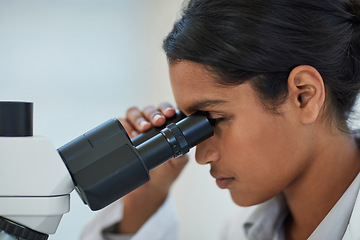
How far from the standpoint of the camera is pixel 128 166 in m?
0.68

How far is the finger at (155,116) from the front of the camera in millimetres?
1021

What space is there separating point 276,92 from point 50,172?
1.56 ft

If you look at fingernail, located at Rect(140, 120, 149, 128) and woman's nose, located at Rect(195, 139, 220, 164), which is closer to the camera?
woman's nose, located at Rect(195, 139, 220, 164)

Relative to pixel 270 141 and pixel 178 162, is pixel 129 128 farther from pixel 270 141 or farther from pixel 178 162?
pixel 270 141

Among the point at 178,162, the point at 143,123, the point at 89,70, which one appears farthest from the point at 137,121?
the point at 89,70

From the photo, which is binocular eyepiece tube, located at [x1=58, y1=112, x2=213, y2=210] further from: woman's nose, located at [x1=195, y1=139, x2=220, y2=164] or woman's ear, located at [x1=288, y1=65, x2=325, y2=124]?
woman's ear, located at [x1=288, y1=65, x2=325, y2=124]

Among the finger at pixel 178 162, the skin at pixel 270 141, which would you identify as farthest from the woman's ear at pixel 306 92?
the finger at pixel 178 162

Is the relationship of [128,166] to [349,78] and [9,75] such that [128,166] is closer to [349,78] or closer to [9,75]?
[349,78]

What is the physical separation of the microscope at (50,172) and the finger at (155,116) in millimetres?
286

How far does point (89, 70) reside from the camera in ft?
6.31

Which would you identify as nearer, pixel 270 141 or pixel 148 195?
pixel 270 141

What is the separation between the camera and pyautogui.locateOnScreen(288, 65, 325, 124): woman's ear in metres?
0.84

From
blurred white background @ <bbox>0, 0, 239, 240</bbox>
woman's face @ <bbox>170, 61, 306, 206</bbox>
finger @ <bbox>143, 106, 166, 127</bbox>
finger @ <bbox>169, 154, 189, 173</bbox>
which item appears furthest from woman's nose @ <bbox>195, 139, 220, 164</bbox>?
blurred white background @ <bbox>0, 0, 239, 240</bbox>

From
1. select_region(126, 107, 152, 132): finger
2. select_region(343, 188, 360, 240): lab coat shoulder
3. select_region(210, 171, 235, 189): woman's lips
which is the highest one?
select_region(126, 107, 152, 132): finger
